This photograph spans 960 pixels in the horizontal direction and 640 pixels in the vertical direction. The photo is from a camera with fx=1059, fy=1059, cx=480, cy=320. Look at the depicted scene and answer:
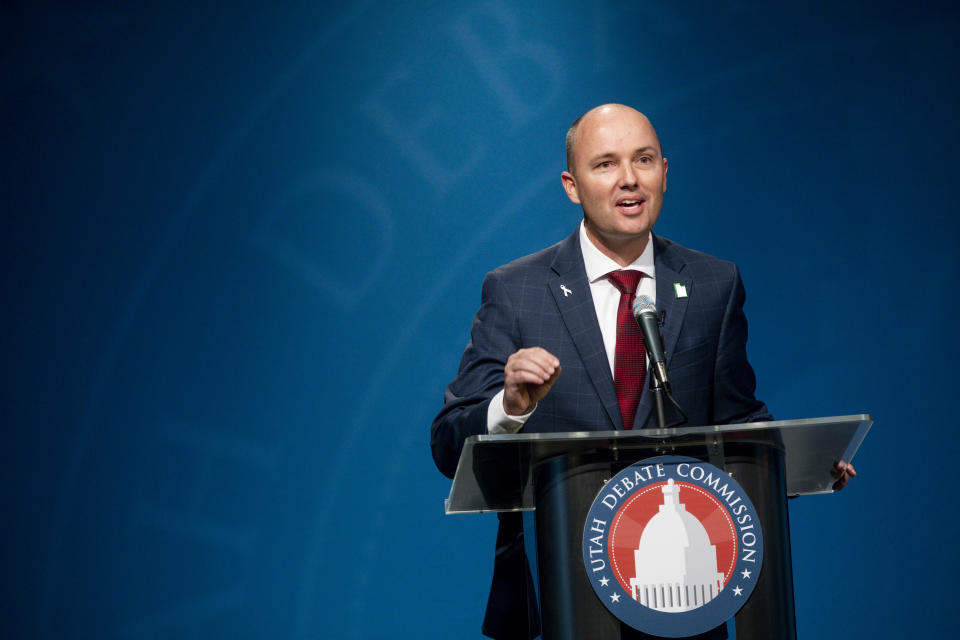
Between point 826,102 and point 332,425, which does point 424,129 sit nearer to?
point 332,425

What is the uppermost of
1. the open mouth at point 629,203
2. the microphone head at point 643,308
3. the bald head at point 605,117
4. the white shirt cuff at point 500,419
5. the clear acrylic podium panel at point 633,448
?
the bald head at point 605,117

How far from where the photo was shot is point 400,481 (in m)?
3.10

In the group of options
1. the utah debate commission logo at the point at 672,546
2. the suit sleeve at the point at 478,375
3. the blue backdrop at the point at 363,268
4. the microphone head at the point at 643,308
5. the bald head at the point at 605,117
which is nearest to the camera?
the utah debate commission logo at the point at 672,546

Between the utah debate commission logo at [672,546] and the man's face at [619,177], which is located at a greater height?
the man's face at [619,177]

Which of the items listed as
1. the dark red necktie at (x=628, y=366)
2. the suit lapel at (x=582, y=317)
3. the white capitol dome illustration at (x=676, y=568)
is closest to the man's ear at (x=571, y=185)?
the suit lapel at (x=582, y=317)

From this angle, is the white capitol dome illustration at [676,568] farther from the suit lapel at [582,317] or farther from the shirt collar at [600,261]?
the shirt collar at [600,261]

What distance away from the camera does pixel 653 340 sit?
5.46ft

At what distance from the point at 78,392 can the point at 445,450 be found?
1539mm

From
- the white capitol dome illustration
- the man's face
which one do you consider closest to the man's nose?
the man's face

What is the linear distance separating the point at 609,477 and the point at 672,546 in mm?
128

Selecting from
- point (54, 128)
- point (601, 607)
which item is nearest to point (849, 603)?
point (601, 607)

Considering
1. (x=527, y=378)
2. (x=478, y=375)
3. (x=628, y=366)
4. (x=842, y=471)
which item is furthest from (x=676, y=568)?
(x=478, y=375)

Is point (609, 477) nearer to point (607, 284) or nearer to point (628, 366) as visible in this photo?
point (628, 366)

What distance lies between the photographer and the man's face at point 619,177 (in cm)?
223
